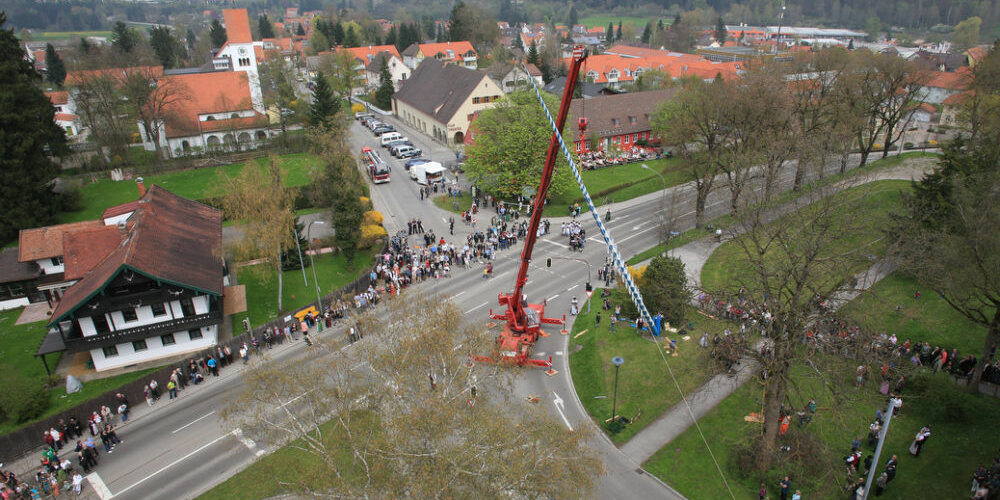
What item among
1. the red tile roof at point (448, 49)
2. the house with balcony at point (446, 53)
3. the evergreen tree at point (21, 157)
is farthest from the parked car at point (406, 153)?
the red tile roof at point (448, 49)

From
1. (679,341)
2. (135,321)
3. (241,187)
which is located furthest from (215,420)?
(679,341)

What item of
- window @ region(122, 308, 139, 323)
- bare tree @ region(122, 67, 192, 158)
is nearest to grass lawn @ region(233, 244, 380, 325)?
window @ region(122, 308, 139, 323)

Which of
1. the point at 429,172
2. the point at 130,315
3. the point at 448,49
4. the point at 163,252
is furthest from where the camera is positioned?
the point at 448,49

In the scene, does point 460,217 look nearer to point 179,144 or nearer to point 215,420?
point 215,420

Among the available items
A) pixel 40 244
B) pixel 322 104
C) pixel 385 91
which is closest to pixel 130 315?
pixel 40 244

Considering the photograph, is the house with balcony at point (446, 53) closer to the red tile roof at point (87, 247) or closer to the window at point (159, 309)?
the red tile roof at point (87, 247)

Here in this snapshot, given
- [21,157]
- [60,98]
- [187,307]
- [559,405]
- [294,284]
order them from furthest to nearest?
1. [60,98]
2. [21,157]
3. [294,284]
4. [187,307]
5. [559,405]

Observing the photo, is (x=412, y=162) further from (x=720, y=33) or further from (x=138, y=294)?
(x=720, y=33)

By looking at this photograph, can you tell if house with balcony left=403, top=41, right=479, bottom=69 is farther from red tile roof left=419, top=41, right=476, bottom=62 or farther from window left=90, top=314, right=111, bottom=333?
window left=90, top=314, right=111, bottom=333
